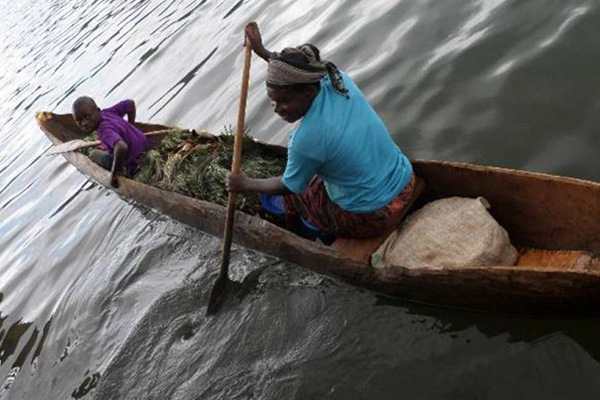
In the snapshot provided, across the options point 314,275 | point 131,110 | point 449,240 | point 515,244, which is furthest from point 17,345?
point 515,244

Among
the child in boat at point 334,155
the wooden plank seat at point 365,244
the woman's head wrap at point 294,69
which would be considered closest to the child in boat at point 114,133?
the child in boat at point 334,155

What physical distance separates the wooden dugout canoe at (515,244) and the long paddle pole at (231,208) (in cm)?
25

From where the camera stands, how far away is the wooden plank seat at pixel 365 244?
4352 mm

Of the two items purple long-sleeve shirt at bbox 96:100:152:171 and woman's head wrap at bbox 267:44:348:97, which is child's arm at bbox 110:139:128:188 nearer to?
purple long-sleeve shirt at bbox 96:100:152:171

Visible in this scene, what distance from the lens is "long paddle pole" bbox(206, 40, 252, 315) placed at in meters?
4.68

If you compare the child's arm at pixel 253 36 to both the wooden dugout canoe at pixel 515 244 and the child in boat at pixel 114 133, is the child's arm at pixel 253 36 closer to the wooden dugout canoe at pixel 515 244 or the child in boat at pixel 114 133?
the wooden dugout canoe at pixel 515 244

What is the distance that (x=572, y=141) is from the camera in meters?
4.88

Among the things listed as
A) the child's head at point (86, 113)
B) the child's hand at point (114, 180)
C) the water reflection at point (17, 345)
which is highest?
the child's head at point (86, 113)

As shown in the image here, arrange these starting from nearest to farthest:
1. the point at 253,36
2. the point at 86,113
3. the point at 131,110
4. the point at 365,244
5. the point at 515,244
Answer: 1. the point at 515,244
2. the point at 365,244
3. the point at 253,36
4. the point at 86,113
5. the point at 131,110

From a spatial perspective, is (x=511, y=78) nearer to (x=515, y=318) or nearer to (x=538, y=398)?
(x=515, y=318)

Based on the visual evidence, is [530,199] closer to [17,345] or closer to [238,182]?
[238,182]

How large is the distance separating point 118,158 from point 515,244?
439 centimetres

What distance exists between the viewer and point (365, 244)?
14.6 ft

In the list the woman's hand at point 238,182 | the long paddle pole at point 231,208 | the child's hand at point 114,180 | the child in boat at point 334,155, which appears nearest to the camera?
the child in boat at point 334,155
